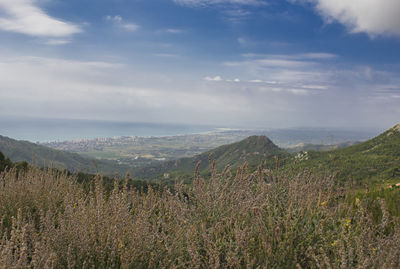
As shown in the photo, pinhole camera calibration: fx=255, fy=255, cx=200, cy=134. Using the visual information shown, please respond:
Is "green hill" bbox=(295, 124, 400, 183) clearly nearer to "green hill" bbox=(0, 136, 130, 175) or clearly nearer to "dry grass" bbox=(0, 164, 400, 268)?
"dry grass" bbox=(0, 164, 400, 268)

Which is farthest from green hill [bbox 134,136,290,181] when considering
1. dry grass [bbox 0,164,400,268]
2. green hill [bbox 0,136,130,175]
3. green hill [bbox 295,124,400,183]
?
dry grass [bbox 0,164,400,268]

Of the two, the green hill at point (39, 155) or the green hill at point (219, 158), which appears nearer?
the green hill at point (39, 155)

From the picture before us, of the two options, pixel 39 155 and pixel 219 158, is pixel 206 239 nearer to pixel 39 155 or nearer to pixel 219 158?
pixel 219 158

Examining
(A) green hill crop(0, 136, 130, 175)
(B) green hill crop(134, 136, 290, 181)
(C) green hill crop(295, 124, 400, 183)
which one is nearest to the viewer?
(C) green hill crop(295, 124, 400, 183)

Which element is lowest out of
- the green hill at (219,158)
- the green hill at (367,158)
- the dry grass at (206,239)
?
the green hill at (219,158)

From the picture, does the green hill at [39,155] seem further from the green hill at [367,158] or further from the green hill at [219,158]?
the green hill at [367,158]

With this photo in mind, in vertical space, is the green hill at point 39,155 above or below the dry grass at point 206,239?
below

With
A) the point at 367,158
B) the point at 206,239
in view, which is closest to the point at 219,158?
the point at 367,158

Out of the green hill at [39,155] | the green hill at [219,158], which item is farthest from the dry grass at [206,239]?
the green hill at [219,158]

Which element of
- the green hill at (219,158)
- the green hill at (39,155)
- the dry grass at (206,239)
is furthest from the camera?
the green hill at (219,158)

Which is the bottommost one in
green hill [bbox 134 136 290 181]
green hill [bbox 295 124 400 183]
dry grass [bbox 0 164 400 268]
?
green hill [bbox 134 136 290 181]

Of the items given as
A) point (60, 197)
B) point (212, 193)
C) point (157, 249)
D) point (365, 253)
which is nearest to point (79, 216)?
point (157, 249)

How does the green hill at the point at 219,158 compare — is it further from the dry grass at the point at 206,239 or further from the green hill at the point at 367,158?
the dry grass at the point at 206,239

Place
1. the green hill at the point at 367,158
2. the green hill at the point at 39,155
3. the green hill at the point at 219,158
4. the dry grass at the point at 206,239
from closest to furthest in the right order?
1. the dry grass at the point at 206,239
2. the green hill at the point at 367,158
3. the green hill at the point at 39,155
4. the green hill at the point at 219,158
